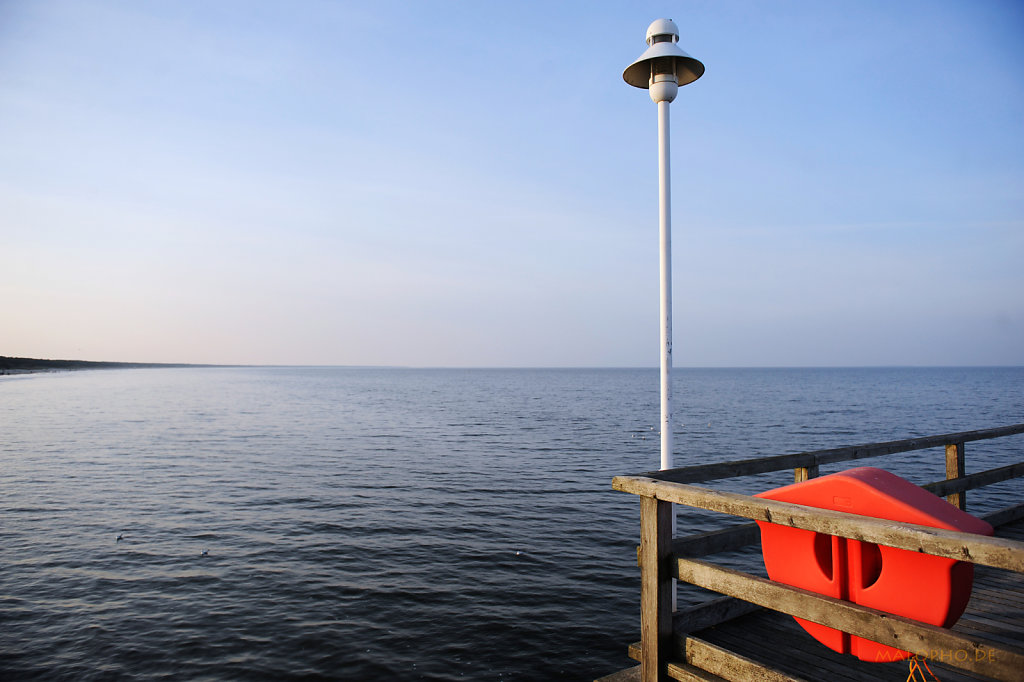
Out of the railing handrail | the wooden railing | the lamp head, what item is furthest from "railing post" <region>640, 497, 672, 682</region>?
the lamp head

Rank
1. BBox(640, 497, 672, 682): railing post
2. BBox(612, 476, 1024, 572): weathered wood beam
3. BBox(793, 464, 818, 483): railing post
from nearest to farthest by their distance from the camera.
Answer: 1. BBox(612, 476, 1024, 572): weathered wood beam
2. BBox(640, 497, 672, 682): railing post
3. BBox(793, 464, 818, 483): railing post

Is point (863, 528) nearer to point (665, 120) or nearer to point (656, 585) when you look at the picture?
point (656, 585)

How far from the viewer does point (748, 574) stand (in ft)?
11.6

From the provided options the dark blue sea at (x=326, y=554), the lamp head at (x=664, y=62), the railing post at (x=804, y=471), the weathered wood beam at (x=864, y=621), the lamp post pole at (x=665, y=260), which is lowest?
the dark blue sea at (x=326, y=554)

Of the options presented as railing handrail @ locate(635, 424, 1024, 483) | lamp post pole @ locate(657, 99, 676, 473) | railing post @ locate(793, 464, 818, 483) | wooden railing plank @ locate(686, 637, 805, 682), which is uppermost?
lamp post pole @ locate(657, 99, 676, 473)

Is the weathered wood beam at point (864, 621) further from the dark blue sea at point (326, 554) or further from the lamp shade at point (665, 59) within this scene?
the dark blue sea at point (326, 554)

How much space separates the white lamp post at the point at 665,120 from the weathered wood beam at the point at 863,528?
1.70 m

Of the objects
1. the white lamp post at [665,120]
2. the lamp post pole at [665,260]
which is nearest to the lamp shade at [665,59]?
the white lamp post at [665,120]

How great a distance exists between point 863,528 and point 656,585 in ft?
4.93

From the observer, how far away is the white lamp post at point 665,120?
17.9 feet

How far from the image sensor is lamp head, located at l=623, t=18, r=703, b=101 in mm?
5469

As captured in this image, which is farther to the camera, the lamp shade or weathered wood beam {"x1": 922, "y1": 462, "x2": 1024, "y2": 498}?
weathered wood beam {"x1": 922, "y1": 462, "x2": 1024, "y2": 498}

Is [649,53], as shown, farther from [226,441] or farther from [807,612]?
[226,441]

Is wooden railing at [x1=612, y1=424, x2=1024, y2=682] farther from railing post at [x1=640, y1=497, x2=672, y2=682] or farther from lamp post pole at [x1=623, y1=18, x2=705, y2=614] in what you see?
lamp post pole at [x1=623, y1=18, x2=705, y2=614]
